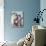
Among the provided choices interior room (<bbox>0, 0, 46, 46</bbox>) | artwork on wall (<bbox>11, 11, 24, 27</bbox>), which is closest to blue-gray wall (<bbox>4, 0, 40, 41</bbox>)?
interior room (<bbox>0, 0, 46, 46</bbox>)

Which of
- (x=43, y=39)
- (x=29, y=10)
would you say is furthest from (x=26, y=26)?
(x=43, y=39)

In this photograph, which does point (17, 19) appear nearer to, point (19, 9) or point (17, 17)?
point (17, 17)

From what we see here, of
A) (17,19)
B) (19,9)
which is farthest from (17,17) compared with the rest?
(19,9)

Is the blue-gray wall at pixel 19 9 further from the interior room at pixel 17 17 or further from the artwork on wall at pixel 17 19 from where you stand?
the artwork on wall at pixel 17 19

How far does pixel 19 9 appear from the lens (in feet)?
17.0

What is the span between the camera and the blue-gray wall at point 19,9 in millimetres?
5141

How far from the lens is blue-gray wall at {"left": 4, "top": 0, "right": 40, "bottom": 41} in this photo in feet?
16.9

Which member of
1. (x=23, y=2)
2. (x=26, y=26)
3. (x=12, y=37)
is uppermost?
(x=23, y=2)

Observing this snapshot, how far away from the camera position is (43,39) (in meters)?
2.55

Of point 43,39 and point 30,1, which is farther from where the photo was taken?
point 30,1

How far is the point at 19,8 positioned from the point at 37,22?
88 cm

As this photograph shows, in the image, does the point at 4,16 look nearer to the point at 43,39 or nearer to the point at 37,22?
the point at 37,22

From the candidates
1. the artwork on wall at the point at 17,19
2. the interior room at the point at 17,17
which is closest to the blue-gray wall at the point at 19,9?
the interior room at the point at 17,17

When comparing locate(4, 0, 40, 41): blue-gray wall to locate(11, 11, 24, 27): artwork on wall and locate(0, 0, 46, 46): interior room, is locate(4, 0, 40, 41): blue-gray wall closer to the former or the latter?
locate(0, 0, 46, 46): interior room
